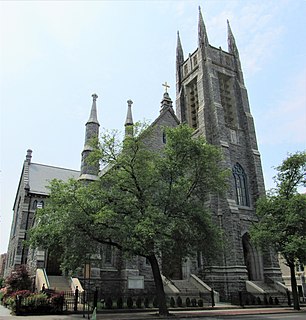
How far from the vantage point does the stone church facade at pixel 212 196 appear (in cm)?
2384

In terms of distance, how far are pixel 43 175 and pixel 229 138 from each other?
69.9ft

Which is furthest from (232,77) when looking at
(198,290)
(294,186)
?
(198,290)

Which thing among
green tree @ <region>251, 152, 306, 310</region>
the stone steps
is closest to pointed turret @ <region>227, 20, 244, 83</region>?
green tree @ <region>251, 152, 306, 310</region>

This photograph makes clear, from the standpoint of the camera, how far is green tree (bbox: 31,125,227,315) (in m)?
15.2

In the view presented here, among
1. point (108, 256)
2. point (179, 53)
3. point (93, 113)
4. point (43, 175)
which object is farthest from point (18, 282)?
point (179, 53)

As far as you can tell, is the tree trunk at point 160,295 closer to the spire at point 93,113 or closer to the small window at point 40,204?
the spire at point 93,113

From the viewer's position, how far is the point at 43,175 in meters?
36.7

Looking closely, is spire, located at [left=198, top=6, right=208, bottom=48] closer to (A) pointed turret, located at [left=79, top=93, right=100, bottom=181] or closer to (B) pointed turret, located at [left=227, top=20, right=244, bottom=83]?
(B) pointed turret, located at [left=227, top=20, right=244, bottom=83]

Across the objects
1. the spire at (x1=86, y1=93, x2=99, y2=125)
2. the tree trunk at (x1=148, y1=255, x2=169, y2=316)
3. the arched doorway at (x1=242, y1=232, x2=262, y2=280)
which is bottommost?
the tree trunk at (x1=148, y1=255, x2=169, y2=316)

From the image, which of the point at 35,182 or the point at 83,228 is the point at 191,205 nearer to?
the point at 83,228

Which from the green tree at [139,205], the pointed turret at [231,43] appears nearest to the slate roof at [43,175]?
the green tree at [139,205]

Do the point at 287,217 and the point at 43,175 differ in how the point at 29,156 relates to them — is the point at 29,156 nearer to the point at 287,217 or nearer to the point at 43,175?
the point at 43,175

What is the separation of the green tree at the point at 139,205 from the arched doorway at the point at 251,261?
47.1ft

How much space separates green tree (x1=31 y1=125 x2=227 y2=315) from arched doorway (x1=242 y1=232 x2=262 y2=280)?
565 inches
